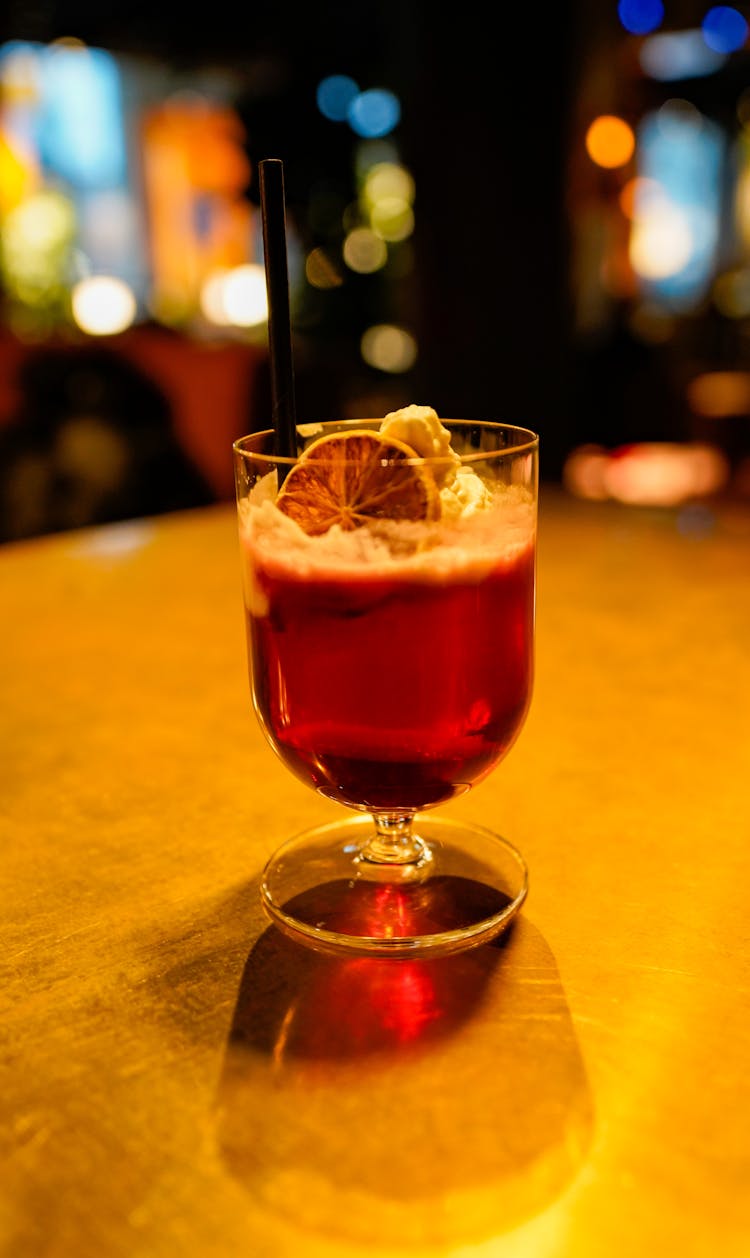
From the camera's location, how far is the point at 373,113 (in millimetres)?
8797

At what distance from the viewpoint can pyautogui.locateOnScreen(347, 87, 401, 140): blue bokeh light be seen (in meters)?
8.52

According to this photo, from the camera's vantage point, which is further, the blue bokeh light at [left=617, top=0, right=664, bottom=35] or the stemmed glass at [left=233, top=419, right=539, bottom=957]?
the blue bokeh light at [left=617, top=0, right=664, bottom=35]

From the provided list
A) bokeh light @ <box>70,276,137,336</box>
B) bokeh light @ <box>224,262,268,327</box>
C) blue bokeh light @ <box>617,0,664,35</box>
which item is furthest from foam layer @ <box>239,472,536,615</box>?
bokeh light @ <box>224,262,268,327</box>

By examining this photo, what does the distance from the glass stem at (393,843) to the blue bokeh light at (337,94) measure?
8.50 m

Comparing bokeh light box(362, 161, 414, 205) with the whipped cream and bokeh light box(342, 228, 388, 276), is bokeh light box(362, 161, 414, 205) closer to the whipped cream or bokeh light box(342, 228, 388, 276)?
bokeh light box(342, 228, 388, 276)

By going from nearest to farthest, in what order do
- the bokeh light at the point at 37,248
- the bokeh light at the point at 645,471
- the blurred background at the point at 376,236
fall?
the blurred background at the point at 376,236
the bokeh light at the point at 645,471
the bokeh light at the point at 37,248

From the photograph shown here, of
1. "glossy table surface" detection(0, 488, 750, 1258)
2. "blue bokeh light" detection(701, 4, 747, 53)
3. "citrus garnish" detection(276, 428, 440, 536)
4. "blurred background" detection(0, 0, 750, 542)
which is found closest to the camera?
"glossy table surface" detection(0, 488, 750, 1258)

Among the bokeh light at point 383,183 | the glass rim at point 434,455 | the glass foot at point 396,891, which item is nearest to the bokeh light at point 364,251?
the bokeh light at point 383,183

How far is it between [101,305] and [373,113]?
3667 millimetres

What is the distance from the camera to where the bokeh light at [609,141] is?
7359mm

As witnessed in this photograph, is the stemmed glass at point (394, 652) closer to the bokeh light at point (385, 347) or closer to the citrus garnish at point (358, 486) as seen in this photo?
the citrus garnish at point (358, 486)

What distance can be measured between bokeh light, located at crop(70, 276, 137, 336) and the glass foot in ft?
34.7

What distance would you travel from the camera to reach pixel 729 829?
0.95m

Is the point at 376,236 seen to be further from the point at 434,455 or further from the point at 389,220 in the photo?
the point at 434,455
